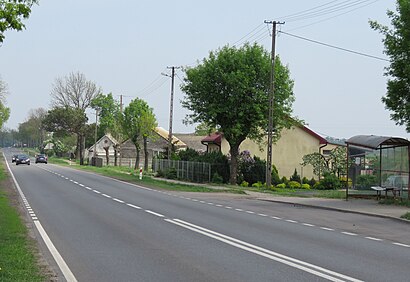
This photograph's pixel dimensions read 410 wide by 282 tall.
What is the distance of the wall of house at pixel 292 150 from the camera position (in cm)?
5409

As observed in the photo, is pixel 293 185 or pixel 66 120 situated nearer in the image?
pixel 293 185

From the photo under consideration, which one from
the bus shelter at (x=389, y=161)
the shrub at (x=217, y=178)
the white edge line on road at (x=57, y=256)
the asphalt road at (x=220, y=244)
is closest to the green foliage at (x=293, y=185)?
the shrub at (x=217, y=178)

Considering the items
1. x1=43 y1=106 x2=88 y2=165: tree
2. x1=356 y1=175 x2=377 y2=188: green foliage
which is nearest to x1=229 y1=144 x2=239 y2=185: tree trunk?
x1=356 y1=175 x2=377 y2=188: green foliage

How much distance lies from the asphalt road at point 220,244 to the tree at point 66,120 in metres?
78.9

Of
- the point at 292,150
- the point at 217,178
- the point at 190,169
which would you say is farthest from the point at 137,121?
the point at 217,178

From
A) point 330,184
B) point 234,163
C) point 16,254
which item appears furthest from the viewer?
point 234,163

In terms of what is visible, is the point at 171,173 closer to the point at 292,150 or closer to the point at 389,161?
the point at 292,150

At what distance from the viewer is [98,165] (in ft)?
271

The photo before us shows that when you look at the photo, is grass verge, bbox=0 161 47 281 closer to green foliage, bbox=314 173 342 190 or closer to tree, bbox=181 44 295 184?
tree, bbox=181 44 295 184

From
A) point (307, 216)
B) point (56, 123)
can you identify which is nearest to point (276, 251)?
point (307, 216)

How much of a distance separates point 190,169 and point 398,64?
25.3 meters

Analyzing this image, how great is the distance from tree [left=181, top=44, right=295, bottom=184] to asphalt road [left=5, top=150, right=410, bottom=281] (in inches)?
841

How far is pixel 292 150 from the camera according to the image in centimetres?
5447

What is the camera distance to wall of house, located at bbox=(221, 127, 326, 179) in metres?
54.1
